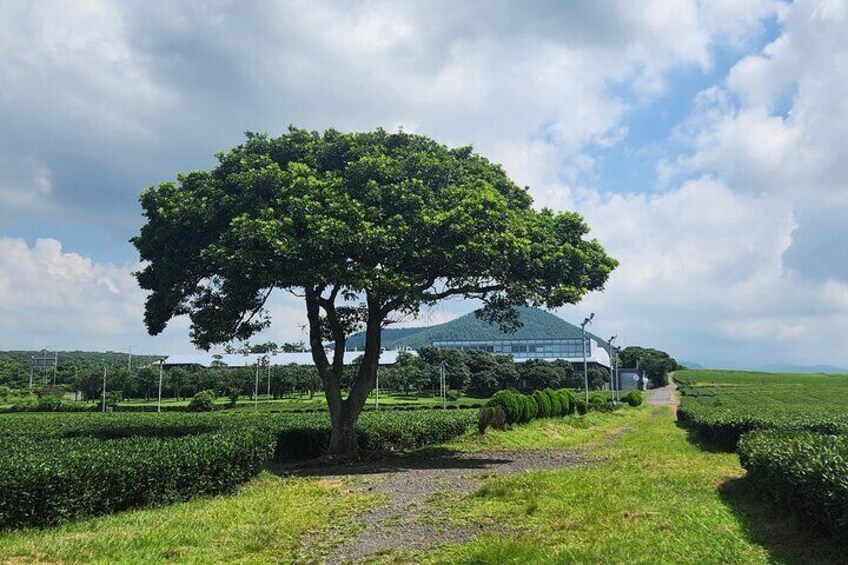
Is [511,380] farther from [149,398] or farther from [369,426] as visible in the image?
[369,426]

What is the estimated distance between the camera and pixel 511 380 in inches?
3332

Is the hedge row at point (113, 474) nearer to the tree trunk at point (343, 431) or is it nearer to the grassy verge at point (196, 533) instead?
the grassy verge at point (196, 533)

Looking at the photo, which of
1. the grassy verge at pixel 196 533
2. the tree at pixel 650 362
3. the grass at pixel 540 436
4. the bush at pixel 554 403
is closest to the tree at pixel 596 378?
the tree at pixel 650 362

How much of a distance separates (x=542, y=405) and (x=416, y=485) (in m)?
20.6

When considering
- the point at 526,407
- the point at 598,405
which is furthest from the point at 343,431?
the point at 598,405

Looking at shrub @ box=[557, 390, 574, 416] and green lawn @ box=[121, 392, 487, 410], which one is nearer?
shrub @ box=[557, 390, 574, 416]

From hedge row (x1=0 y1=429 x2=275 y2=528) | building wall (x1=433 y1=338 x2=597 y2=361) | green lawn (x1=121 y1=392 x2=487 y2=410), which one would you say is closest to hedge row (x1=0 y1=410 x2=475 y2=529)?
hedge row (x1=0 y1=429 x2=275 y2=528)

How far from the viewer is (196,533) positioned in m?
8.46

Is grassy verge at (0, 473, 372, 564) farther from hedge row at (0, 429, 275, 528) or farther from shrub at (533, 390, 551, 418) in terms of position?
shrub at (533, 390, 551, 418)

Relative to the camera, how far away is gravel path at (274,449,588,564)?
27.0 ft

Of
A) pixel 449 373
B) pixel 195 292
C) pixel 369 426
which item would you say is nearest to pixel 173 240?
pixel 195 292

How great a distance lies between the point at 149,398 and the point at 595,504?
83.2 meters

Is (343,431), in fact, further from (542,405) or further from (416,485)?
(542,405)

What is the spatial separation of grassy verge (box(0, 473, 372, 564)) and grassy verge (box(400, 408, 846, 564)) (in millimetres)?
1787
